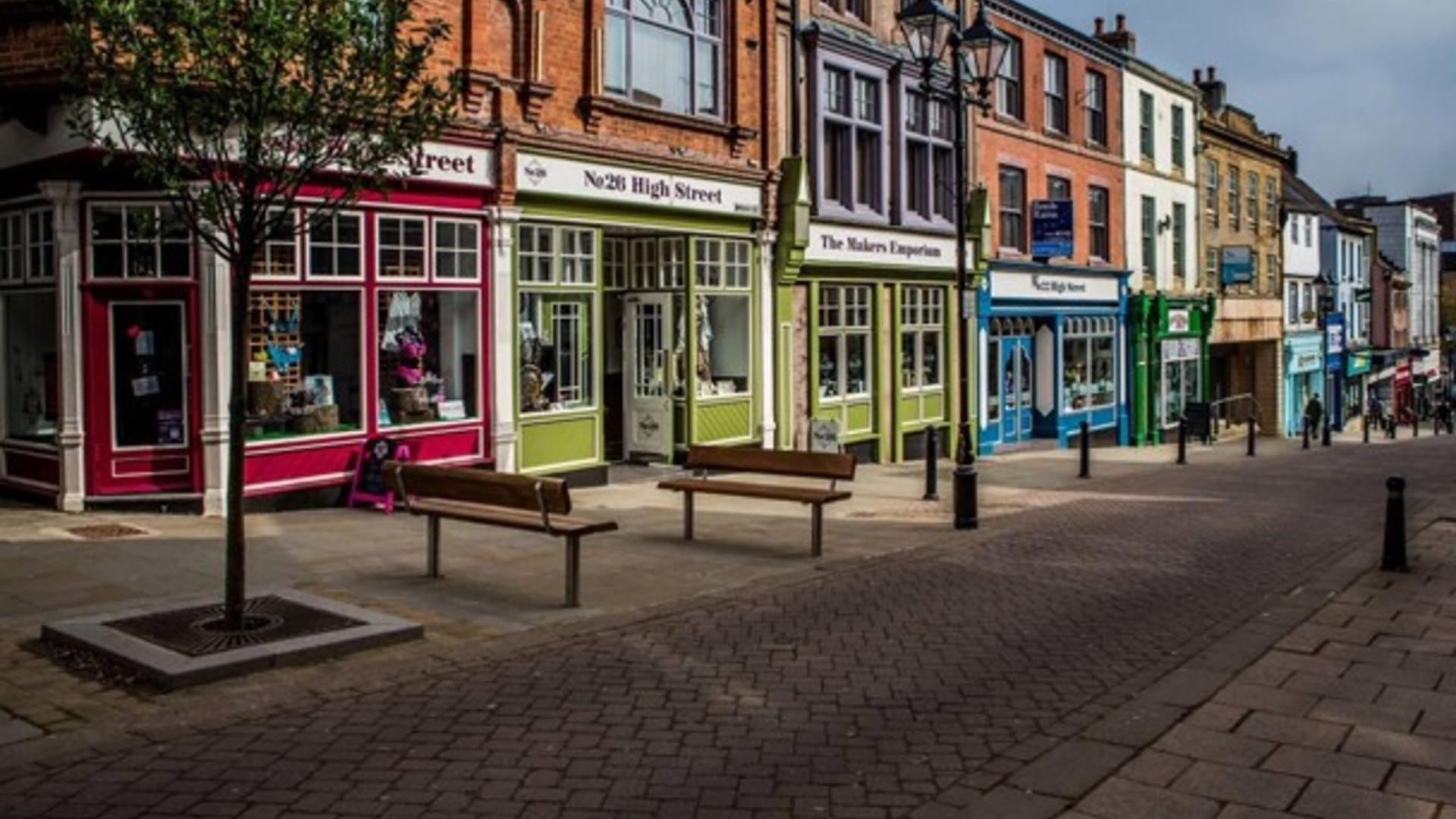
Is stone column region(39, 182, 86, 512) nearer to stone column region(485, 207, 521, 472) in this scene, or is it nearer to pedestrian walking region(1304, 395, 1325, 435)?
stone column region(485, 207, 521, 472)

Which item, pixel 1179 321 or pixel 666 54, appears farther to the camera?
pixel 1179 321

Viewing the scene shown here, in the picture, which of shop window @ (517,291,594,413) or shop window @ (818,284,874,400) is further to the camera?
shop window @ (818,284,874,400)

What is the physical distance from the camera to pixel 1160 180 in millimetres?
35312

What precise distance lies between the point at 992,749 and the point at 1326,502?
13.8m

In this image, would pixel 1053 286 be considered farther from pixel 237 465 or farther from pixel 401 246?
pixel 237 465

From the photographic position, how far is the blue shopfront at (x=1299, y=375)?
1801 inches

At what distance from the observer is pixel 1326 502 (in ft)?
59.5

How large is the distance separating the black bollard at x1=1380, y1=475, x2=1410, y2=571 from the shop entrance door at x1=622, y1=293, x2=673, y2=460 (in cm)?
1030

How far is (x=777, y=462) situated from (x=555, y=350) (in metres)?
5.08

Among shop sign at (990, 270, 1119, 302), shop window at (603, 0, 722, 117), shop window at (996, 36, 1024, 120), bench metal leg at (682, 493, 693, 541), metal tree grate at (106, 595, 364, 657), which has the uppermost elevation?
shop window at (996, 36, 1024, 120)

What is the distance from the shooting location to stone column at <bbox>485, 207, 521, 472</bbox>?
624 inches

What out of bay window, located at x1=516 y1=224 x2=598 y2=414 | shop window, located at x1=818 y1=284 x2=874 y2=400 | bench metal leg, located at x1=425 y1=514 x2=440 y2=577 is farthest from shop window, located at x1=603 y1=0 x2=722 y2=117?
bench metal leg, located at x1=425 y1=514 x2=440 y2=577

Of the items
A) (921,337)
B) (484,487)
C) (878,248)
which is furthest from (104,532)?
(921,337)

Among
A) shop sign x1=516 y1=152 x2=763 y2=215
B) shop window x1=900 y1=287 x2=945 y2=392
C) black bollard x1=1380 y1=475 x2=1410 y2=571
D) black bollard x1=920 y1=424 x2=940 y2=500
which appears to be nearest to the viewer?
black bollard x1=1380 y1=475 x2=1410 y2=571
